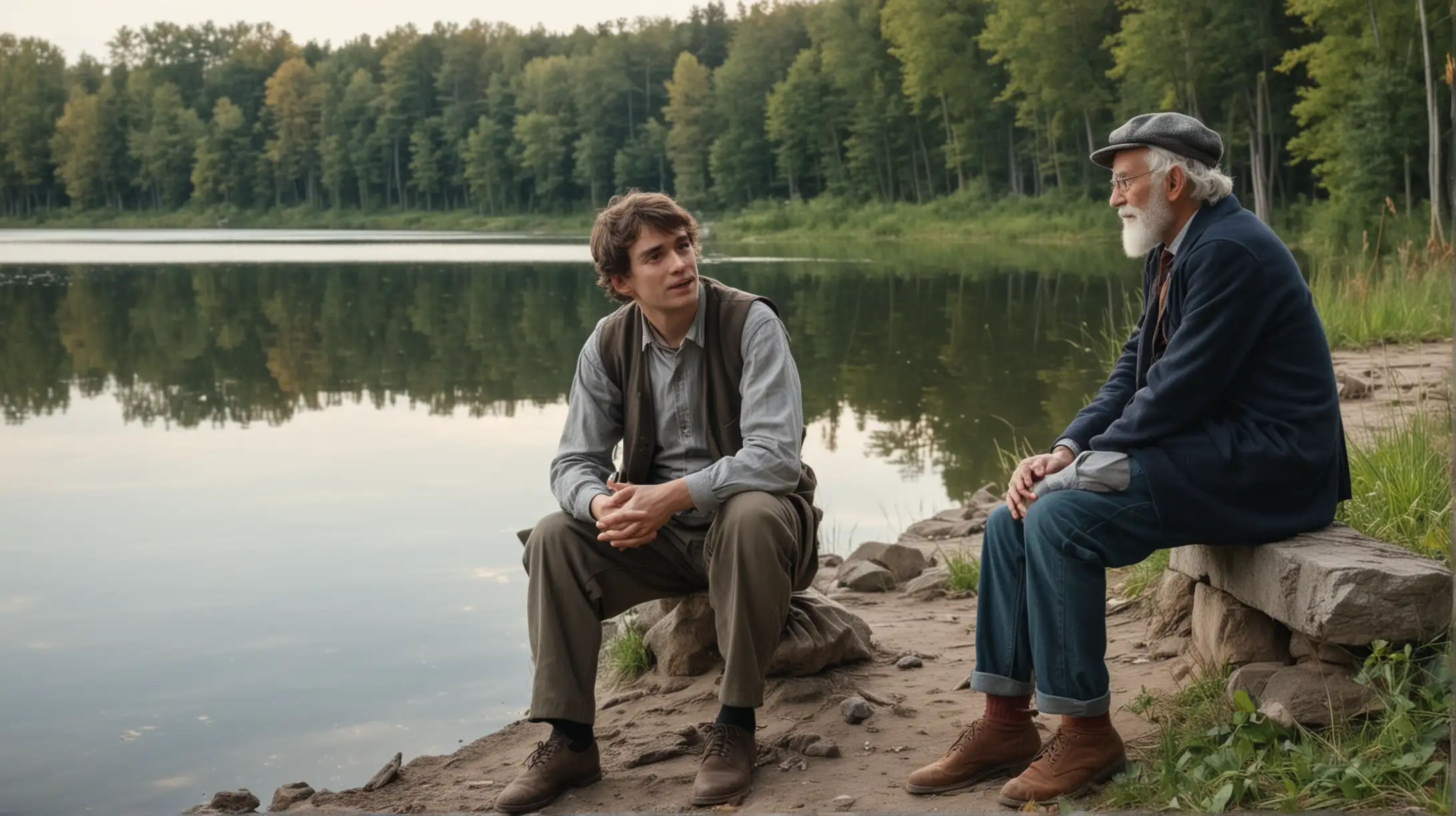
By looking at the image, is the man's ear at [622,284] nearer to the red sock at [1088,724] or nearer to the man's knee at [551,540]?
the man's knee at [551,540]

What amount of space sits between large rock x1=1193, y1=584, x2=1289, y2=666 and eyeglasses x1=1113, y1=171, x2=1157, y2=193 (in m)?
1.14

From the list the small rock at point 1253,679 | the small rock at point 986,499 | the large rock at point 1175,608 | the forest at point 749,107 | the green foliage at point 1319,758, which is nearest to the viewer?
the green foliage at point 1319,758

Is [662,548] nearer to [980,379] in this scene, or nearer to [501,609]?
[501,609]

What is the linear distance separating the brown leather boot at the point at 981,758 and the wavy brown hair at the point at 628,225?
1584 millimetres

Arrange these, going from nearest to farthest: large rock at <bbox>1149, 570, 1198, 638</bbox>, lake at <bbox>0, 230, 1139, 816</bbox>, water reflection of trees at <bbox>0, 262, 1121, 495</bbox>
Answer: large rock at <bbox>1149, 570, 1198, 638</bbox>
lake at <bbox>0, 230, 1139, 816</bbox>
water reflection of trees at <bbox>0, 262, 1121, 495</bbox>

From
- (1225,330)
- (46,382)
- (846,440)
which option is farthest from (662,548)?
(46,382)

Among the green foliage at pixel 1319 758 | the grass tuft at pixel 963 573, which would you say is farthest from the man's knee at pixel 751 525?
the grass tuft at pixel 963 573

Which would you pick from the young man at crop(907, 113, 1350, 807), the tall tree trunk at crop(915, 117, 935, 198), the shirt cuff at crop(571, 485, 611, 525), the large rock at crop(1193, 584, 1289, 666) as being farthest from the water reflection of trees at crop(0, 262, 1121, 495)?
the tall tree trunk at crop(915, 117, 935, 198)

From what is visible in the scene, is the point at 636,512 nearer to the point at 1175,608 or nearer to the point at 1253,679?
the point at 1253,679

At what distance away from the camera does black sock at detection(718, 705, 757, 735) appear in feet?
12.5

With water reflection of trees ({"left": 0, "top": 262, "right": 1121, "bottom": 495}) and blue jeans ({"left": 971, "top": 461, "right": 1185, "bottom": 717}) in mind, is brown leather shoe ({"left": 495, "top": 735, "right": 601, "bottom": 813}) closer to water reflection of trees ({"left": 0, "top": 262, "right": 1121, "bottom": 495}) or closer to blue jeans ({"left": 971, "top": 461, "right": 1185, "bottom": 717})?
blue jeans ({"left": 971, "top": 461, "right": 1185, "bottom": 717})

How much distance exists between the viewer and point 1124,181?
3.71 meters

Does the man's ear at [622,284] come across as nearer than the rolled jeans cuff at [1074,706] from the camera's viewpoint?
No

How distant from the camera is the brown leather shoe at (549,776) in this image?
12.2ft
